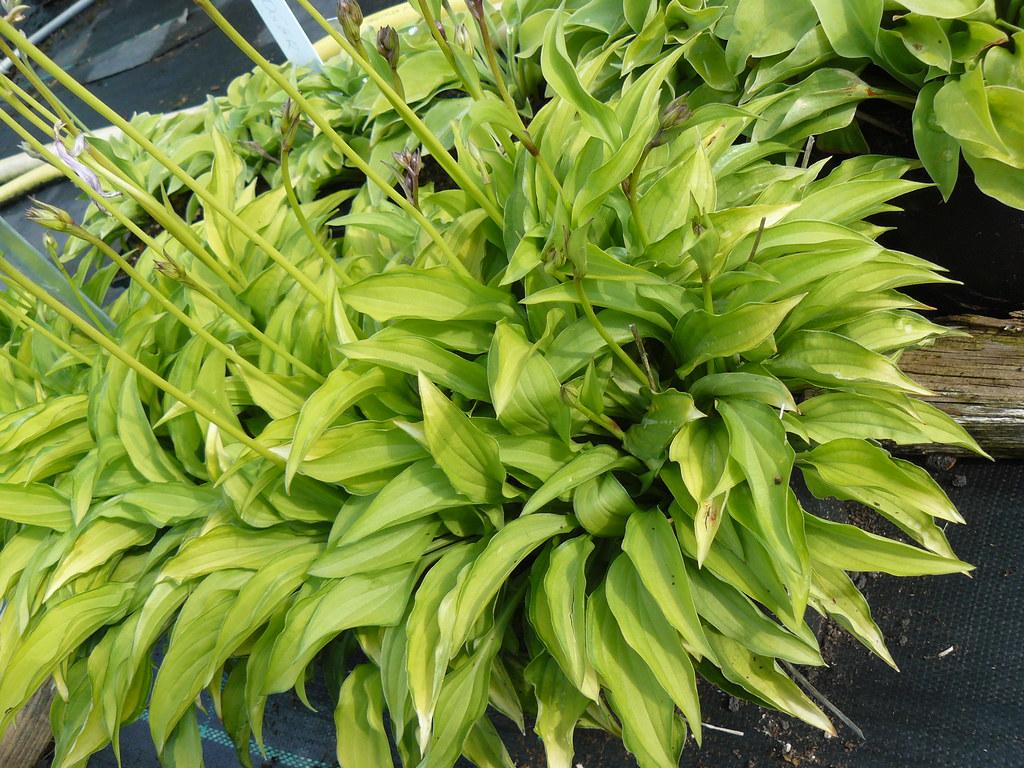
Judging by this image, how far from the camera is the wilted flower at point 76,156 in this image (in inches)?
44.6

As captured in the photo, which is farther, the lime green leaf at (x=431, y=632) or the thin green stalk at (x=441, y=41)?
the lime green leaf at (x=431, y=632)

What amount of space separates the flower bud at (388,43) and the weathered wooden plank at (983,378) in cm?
135

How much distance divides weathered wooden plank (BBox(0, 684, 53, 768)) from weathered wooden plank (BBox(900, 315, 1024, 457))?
102 inches

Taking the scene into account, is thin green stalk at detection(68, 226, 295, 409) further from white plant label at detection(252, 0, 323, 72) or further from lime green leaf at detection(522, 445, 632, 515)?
white plant label at detection(252, 0, 323, 72)

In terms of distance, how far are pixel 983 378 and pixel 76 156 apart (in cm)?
185

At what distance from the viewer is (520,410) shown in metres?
1.51

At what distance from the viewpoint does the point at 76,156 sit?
3.83 ft

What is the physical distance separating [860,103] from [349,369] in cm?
144

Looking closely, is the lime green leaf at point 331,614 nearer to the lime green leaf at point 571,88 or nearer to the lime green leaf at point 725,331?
the lime green leaf at point 725,331

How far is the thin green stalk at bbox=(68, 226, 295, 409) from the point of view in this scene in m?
1.31

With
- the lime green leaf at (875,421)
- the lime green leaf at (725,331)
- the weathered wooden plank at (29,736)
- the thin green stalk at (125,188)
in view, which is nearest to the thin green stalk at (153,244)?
the thin green stalk at (125,188)

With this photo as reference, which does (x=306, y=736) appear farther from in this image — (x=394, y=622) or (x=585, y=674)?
(x=585, y=674)

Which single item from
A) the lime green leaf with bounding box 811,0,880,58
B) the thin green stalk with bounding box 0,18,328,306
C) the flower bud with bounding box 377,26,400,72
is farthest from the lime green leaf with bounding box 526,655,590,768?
the lime green leaf with bounding box 811,0,880,58

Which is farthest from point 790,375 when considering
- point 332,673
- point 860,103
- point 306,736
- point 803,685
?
point 306,736
